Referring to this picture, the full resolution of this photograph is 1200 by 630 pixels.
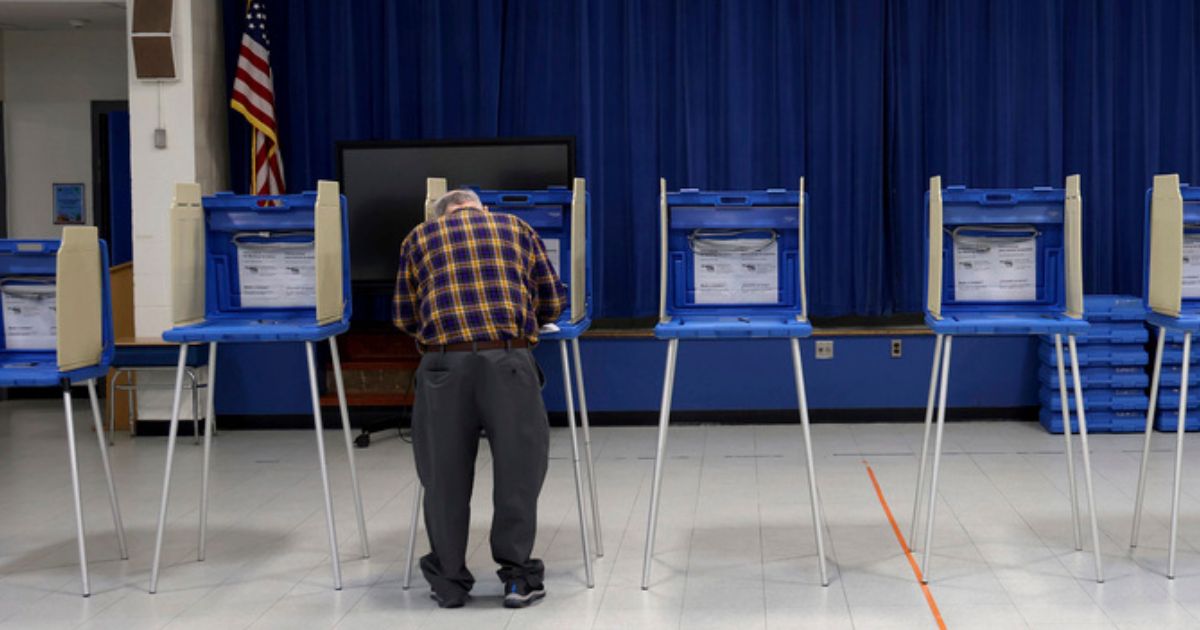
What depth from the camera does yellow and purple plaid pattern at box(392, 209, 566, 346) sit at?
154 inches

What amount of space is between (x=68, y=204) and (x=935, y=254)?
6441mm

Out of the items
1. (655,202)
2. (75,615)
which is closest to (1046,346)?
(655,202)

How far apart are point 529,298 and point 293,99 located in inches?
158

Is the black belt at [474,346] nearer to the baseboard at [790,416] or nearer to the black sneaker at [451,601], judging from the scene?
the black sneaker at [451,601]

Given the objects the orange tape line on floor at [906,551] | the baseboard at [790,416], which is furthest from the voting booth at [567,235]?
the baseboard at [790,416]

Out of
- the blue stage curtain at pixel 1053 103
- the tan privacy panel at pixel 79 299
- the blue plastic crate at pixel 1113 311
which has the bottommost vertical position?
the blue plastic crate at pixel 1113 311

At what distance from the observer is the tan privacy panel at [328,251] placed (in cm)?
421

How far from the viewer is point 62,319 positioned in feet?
13.5

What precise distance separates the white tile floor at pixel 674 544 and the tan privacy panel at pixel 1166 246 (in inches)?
33.7

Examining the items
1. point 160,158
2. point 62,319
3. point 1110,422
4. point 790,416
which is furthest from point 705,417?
point 62,319

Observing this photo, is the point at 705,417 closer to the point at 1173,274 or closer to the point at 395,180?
the point at 395,180

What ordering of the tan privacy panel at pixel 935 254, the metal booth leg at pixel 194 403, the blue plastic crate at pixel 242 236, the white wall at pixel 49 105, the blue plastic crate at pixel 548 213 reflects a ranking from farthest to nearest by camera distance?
the white wall at pixel 49 105 → the metal booth leg at pixel 194 403 → the blue plastic crate at pixel 548 213 → the blue plastic crate at pixel 242 236 → the tan privacy panel at pixel 935 254

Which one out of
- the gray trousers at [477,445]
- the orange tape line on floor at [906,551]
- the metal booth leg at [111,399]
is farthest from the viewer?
the metal booth leg at [111,399]

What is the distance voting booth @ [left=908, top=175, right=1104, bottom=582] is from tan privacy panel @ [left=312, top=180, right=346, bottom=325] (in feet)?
6.24
